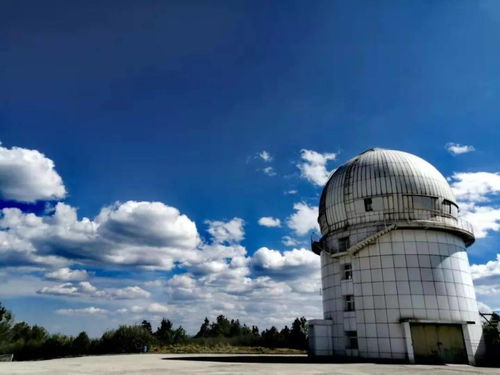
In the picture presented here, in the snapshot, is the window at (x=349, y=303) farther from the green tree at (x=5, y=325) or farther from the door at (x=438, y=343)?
the green tree at (x=5, y=325)

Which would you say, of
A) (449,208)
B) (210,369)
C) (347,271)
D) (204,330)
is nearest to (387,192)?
(449,208)

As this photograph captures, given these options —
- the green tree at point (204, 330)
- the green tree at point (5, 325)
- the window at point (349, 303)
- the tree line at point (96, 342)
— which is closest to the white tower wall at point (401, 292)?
the window at point (349, 303)

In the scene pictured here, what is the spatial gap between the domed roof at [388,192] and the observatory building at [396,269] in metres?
0.09

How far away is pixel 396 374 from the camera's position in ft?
55.8

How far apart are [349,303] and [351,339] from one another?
281cm

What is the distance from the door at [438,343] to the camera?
1037 inches

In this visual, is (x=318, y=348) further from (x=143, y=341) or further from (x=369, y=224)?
(x=143, y=341)

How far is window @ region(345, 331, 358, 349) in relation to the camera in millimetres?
27953

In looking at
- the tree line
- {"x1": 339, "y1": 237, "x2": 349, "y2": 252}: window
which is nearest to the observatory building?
{"x1": 339, "y1": 237, "x2": 349, "y2": 252}: window

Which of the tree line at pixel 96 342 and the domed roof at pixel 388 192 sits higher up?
the domed roof at pixel 388 192

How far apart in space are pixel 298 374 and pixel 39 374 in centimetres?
1084

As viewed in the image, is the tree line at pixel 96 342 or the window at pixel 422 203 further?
the tree line at pixel 96 342

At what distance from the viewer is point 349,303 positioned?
29406mm

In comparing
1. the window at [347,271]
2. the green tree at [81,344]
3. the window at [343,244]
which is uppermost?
the window at [343,244]
